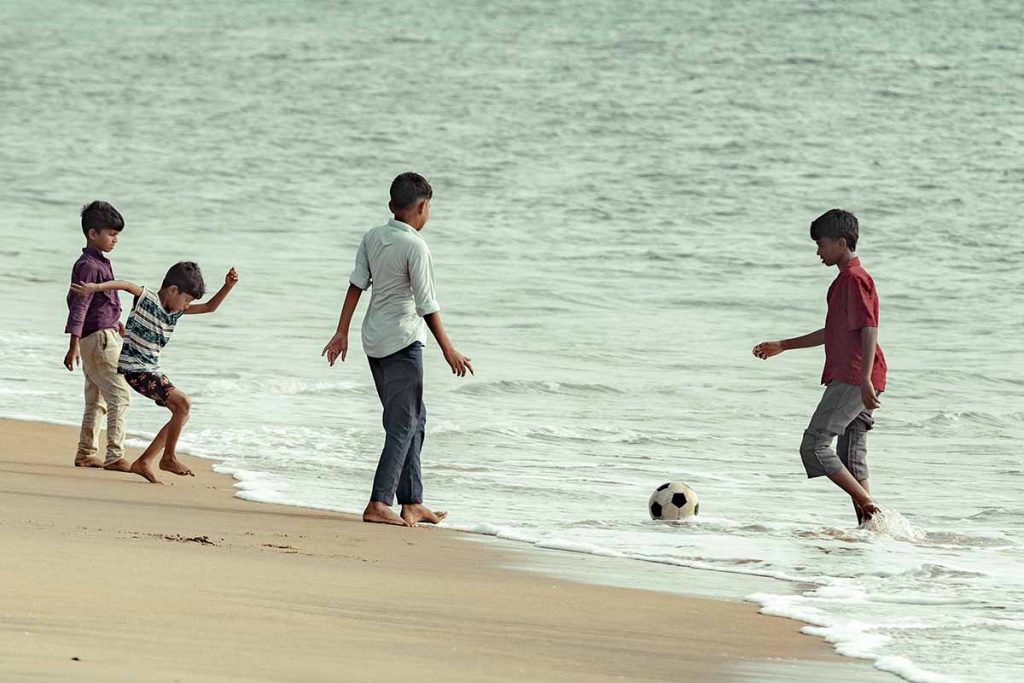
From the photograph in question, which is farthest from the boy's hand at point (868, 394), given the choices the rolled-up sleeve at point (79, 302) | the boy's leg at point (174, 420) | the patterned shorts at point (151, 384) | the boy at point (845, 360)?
the rolled-up sleeve at point (79, 302)

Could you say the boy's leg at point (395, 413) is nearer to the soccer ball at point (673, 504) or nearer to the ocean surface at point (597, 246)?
the ocean surface at point (597, 246)

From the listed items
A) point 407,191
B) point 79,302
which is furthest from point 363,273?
point 79,302

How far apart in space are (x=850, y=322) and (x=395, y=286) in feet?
6.80

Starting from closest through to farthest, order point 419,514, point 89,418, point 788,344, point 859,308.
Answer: point 859,308 → point 419,514 → point 788,344 → point 89,418

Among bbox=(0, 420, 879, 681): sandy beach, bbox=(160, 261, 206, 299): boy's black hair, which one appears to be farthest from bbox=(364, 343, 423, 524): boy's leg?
bbox=(160, 261, 206, 299): boy's black hair

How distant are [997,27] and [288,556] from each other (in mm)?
52725

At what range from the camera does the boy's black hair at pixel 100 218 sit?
8.02 meters

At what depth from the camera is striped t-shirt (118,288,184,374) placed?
789cm

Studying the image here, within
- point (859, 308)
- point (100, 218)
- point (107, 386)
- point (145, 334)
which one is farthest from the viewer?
point (107, 386)

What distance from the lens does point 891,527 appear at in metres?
7.25

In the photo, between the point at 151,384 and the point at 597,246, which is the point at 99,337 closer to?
the point at 151,384

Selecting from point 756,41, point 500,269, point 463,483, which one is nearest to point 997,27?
point 756,41

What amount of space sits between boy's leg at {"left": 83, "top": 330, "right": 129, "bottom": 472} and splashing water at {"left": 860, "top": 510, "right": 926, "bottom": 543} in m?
3.83

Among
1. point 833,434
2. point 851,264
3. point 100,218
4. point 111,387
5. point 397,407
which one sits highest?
point 851,264
